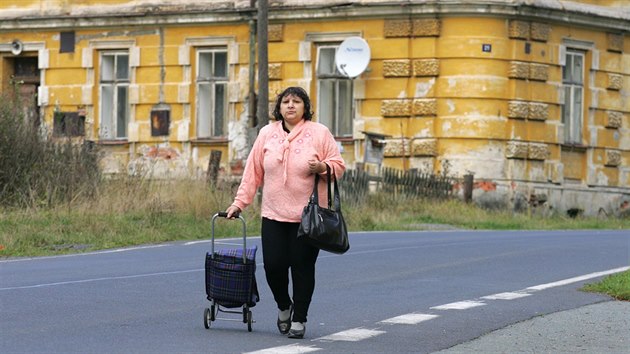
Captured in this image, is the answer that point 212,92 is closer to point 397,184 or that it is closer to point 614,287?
point 397,184

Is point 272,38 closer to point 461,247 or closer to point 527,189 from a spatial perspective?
point 527,189

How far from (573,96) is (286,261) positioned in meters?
26.5

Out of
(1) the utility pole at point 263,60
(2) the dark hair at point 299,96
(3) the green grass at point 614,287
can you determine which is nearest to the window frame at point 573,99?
(1) the utility pole at point 263,60

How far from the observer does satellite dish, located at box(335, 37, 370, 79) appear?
34594 mm

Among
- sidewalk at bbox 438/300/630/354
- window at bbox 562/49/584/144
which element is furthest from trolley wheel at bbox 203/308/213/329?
window at bbox 562/49/584/144

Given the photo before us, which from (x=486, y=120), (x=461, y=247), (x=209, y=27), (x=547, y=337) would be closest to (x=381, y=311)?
(x=547, y=337)

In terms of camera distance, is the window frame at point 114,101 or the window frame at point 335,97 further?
the window frame at point 114,101

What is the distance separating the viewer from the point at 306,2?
35.9m

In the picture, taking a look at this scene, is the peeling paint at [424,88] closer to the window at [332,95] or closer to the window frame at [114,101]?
the window at [332,95]

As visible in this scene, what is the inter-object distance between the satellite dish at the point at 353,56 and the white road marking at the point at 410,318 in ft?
71.8

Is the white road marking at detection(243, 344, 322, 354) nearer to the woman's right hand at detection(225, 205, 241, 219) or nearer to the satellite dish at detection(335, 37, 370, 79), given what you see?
the woman's right hand at detection(225, 205, 241, 219)

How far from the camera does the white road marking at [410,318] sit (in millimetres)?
12430

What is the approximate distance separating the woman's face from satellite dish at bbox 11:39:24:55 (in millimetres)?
27822

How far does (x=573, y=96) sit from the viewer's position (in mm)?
37219
